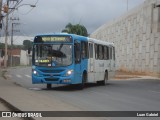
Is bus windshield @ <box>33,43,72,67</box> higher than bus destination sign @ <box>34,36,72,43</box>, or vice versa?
bus destination sign @ <box>34,36,72,43</box>

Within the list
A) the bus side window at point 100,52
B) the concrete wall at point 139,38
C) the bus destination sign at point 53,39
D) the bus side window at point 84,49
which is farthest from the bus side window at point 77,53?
the concrete wall at point 139,38

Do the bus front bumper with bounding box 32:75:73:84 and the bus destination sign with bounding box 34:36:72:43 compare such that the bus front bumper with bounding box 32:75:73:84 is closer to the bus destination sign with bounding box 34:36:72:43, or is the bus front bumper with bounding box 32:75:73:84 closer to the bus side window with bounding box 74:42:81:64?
the bus side window with bounding box 74:42:81:64

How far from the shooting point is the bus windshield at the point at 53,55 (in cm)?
2394

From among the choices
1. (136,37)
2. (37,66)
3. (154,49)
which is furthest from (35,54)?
→ (136,37)

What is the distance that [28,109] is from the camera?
14.4 metres

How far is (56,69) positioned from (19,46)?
149 m

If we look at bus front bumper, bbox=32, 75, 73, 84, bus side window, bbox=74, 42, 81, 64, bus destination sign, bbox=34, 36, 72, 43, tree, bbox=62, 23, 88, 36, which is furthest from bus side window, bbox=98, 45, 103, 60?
tree, bbox=62, 23, 88, 36

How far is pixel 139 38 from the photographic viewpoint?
54.2 m

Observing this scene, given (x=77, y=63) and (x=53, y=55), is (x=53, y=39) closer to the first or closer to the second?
(x=53, y=55)

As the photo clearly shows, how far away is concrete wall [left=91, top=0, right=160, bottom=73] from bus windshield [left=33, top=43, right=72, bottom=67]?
25.7m

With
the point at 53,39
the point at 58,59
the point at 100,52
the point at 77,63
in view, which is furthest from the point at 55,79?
the point at 100,52

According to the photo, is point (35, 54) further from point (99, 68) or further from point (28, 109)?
point (28, 109)

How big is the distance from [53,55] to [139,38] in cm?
3133

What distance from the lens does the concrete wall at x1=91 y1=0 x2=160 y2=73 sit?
163 ft
